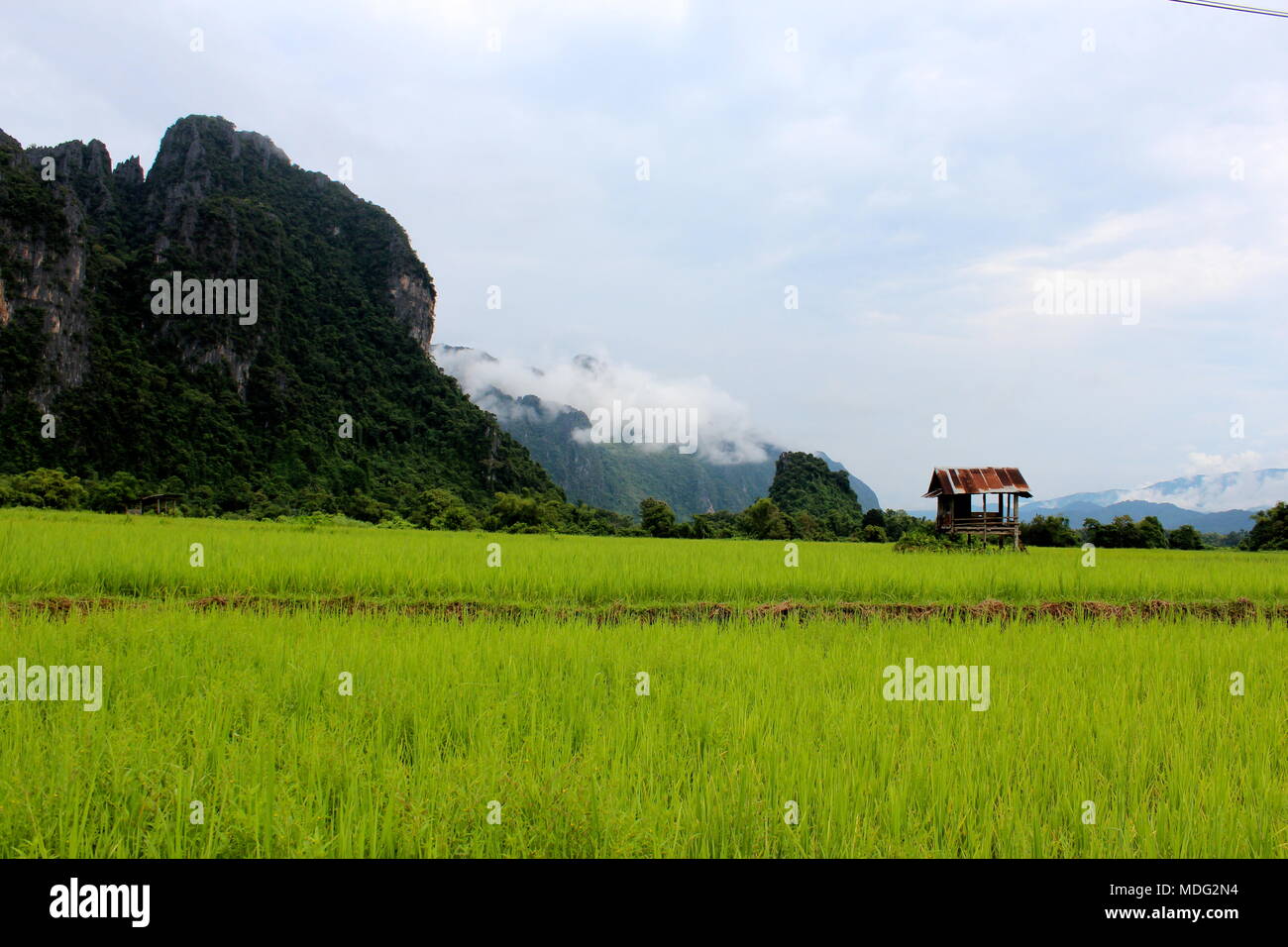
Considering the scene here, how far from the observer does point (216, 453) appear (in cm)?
4862

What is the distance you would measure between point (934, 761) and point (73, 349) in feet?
218

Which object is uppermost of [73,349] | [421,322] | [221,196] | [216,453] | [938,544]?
[221,196]

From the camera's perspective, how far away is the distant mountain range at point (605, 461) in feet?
313

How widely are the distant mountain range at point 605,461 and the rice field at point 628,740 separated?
80834 millimetres

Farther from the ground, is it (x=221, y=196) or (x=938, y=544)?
(x=221, y=196)

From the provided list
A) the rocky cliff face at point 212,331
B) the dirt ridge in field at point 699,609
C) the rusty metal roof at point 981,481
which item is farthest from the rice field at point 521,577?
the rocky cliff face at point 212,331

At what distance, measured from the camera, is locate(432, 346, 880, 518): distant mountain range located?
313 feet

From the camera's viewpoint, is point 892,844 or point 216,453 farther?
point 216,453

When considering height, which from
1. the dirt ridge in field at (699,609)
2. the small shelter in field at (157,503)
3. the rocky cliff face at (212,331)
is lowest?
the dirt ridge in field at (699,609)

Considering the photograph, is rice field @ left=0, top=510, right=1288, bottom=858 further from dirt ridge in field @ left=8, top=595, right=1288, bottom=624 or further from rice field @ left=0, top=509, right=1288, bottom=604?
rice field @ left=0, top=509, right=1288, bottom=604

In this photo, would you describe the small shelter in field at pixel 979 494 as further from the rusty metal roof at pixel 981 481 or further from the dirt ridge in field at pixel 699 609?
the dirt ridge in field at pixel 699 609

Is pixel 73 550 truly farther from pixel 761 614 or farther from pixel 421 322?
pixel 421 322
